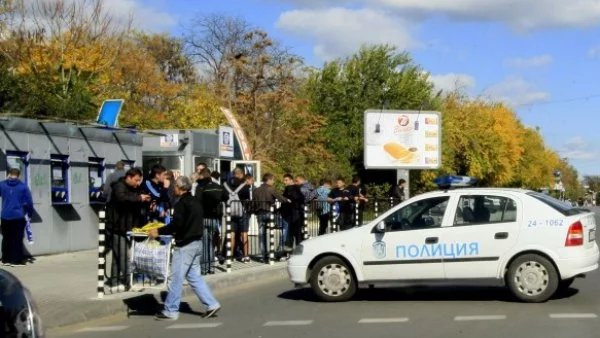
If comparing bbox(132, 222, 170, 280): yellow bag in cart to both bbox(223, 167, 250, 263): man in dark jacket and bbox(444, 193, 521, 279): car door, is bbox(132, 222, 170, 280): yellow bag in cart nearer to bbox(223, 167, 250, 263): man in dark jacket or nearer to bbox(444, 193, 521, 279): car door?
bbox(444, 193, 521, 279): car door

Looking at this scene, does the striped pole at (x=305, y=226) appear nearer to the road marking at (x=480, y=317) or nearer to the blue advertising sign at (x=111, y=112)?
Result: the blue advertising sign at (x=111, y=112)

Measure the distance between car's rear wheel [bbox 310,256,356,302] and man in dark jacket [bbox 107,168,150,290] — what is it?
275cm

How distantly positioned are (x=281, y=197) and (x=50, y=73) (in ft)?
69.9

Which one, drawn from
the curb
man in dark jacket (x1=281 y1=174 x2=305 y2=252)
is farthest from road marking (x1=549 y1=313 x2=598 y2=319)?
man in dark jacket (x1=281 y1=174 x2=305 y2=252)

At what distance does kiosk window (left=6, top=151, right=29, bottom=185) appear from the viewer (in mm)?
17031

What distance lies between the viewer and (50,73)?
3597 cm

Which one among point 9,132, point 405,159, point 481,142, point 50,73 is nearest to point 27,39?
point 50,73

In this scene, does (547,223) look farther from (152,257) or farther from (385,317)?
(152,257)

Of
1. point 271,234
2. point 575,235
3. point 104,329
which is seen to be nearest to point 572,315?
point 575,235

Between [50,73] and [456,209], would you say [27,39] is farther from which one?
[456,209]

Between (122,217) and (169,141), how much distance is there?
12045mm

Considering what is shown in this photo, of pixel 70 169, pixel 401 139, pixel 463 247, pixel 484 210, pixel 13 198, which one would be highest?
pixel 401 139

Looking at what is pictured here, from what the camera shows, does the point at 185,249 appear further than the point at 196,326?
Yes

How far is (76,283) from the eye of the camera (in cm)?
1348
